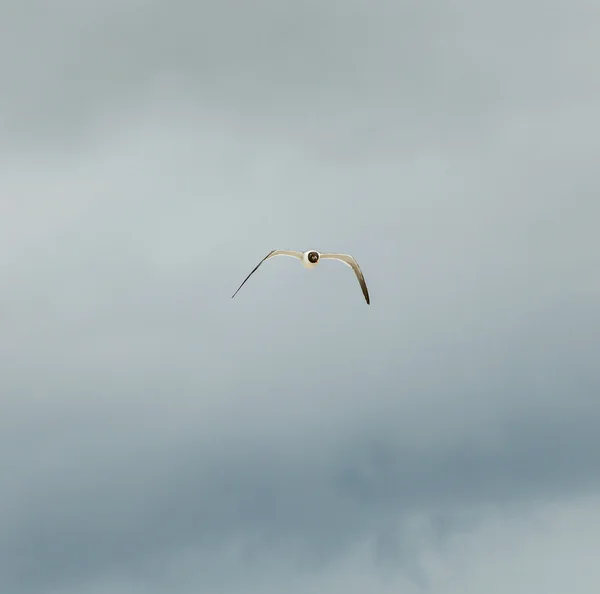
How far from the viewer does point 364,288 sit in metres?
135

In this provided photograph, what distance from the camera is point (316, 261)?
12781cm

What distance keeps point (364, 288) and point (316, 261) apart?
10373 mm
